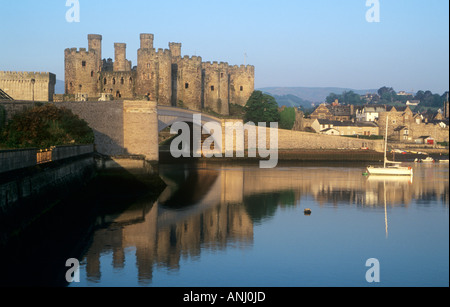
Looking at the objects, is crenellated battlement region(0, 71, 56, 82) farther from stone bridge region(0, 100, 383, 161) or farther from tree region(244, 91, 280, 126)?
tree region(244, 91, 280, 126)

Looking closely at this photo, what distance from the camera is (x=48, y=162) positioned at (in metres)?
21.5

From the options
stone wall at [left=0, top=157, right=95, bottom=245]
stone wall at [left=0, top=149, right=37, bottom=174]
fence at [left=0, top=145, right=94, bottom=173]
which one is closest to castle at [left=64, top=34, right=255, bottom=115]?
fence at [left=0, top=145, right=94, bottom=173]

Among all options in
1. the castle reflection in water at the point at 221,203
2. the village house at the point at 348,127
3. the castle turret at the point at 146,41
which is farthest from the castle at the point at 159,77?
the village house at the point at 348,127

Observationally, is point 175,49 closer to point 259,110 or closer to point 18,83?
point 259,110

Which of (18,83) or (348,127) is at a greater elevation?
(18,83)

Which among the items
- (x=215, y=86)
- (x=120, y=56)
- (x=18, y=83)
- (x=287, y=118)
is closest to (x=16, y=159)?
(x=18, y=83)

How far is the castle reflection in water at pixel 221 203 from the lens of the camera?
61.6 ft

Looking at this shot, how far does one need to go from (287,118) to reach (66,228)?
178 ft

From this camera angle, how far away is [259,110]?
216 ft

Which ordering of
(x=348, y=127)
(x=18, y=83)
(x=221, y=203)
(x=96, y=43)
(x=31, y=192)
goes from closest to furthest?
(x=31, y=192)
(x=221, y=203)
(x=18, y=83)
(x=96, y=43)
(x=348, y=127)

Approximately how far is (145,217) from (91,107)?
11039mm

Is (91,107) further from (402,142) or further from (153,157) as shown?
(402,142)
